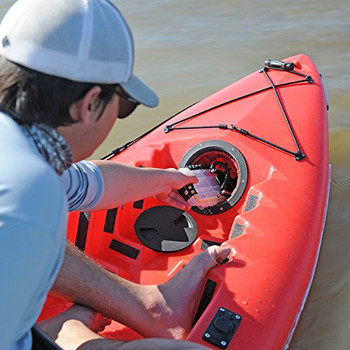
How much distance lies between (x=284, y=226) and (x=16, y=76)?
Result: 1.40 meters

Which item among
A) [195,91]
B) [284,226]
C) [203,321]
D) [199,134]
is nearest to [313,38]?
[195,91]

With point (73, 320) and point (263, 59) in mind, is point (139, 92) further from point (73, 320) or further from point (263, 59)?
point (263, 59)

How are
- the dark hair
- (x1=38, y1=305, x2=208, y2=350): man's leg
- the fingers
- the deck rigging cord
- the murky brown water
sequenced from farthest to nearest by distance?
the deck rigging cord
the murky brown water
the fingers
(x1=38, y1=305, x2=208, y2=350): man's leg
the dark hair

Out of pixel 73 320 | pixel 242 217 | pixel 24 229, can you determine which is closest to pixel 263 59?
pixel 242 217

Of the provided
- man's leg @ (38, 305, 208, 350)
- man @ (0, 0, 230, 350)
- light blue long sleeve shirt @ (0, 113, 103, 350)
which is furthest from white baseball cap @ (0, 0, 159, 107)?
man's leg @ (38, 305, 208, 350)

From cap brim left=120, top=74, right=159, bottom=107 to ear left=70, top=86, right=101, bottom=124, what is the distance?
0.09m

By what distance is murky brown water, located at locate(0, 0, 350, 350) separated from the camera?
7.66 feet

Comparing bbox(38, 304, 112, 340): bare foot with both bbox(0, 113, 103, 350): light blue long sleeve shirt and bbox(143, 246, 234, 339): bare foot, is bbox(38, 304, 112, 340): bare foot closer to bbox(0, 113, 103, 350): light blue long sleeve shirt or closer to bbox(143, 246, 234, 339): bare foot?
bbox(143, 246, 234, 339): bare foot

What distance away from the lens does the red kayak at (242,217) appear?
71.2 inches

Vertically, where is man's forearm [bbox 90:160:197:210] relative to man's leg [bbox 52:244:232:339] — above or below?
above

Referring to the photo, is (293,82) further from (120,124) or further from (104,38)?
(104,38)

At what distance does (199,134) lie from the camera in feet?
8.78

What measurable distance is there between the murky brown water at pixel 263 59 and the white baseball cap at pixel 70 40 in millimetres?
1538

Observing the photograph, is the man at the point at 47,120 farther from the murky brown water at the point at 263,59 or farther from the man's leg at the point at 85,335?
the murky brown water at the point at 263,59
